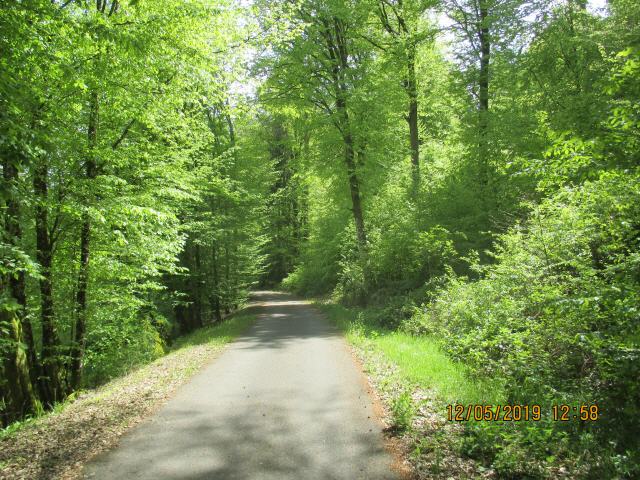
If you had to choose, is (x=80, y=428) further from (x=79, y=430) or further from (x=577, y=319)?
(x=577, y=319)

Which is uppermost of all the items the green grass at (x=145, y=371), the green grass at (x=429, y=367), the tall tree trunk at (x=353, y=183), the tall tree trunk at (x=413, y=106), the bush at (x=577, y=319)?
the tall tree trunk at (x=413, y=106)

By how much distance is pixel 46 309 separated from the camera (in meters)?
9.45

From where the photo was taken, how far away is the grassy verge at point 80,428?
16.6 ft

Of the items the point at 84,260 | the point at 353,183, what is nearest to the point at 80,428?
the point at 84,260

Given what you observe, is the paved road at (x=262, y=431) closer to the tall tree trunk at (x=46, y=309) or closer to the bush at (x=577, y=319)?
the bush at (x=577, y=319)

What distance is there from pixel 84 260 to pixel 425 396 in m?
7.82

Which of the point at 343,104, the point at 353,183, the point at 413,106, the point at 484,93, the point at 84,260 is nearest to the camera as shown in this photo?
the point at 84,260

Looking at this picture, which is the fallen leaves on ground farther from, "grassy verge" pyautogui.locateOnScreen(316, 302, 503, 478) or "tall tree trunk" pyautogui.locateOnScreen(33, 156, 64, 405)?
"grassy verge" pyautogui.locateOnScreen(316, 302, 503, 478)

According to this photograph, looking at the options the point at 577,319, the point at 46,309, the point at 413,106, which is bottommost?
the point at 577,319

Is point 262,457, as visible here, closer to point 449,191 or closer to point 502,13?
point 449,191

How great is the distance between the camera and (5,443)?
596 centimetres

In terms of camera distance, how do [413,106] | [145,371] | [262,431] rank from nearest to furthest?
[262,431] → [145,371] → [413,106]

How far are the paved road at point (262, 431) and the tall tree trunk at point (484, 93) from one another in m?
9.65

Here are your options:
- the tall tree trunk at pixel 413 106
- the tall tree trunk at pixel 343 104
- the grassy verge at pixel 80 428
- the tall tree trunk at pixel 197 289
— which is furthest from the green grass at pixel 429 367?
the tall tree trunk at pixel 197 289
